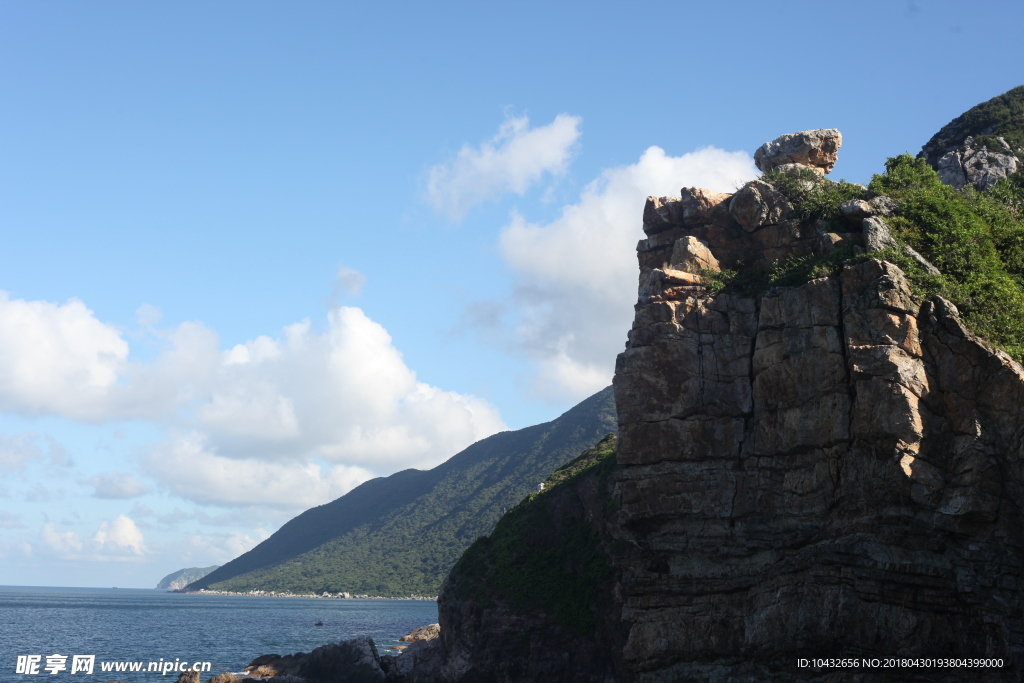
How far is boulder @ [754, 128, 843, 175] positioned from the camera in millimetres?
39969

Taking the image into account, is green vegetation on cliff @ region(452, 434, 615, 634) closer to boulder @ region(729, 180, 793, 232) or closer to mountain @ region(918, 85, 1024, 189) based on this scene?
boulder @ region(729, 180, 793, 232)

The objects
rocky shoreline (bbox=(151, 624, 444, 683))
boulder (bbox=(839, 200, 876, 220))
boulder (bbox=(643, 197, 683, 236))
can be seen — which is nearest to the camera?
boulder (bbox=(839, 200, 876, 220))

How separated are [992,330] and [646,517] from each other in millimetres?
14672

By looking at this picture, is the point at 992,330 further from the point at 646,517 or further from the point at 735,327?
the point at 646,517

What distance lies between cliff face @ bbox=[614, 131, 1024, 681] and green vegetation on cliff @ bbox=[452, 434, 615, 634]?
A: 12.1m

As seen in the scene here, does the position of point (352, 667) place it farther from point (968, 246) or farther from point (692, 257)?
point (968, 246)

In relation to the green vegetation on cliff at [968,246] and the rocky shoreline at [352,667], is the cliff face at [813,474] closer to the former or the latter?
the green vegetation on cliff at [968,246]

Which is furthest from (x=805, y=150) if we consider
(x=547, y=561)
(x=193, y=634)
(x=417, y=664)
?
(x=193, y=634)

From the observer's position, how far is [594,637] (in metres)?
43.1

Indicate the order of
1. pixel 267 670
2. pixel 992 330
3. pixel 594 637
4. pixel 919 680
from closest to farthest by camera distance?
1. pixel 919 680
2. pixel 992 330
3. pixel 594 637
4. pixel 267 670

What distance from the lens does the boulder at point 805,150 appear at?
40.0 m

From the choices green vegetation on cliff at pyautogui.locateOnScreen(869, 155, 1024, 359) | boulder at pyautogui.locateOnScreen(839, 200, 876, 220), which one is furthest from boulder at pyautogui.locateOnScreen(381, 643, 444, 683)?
green vegetation on cliff at pyautogui.locateOnScreen(869, 155, 1024, 359)

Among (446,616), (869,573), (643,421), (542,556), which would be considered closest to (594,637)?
(542,556)

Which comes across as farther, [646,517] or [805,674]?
[646,517]
